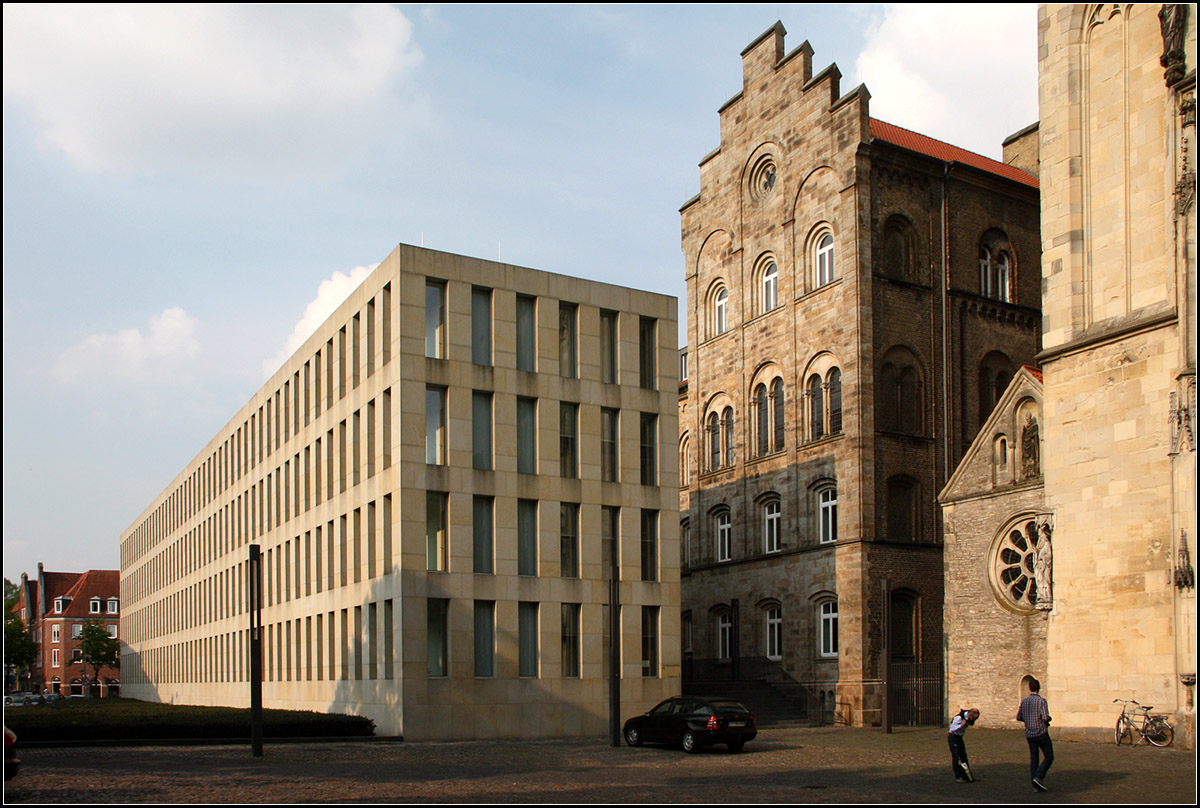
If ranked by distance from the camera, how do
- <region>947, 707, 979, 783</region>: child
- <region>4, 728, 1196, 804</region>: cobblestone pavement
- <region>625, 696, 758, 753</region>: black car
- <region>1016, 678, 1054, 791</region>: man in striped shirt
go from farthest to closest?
<region>625, 696, 758, 753</region>: black car
<region>947, 707, 979, 783</region>: child
<region>1016, 678, 1054, 791</region>: man in striped shirt
<region>4, 728, 1196, 804</region>: cobblestone pavement

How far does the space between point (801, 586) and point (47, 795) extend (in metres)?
28.2

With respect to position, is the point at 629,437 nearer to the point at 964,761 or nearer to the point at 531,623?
the point at 531,623

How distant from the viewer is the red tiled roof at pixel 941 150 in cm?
4478

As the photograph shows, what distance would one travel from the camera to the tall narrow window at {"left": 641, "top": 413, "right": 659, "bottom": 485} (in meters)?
37.3

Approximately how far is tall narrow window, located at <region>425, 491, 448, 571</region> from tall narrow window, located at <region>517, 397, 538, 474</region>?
2733mm

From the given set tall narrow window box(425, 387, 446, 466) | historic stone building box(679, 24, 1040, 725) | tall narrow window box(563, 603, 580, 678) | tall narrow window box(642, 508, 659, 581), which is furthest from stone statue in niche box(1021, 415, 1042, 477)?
tall narrow window box(425, 387, 446, 466)

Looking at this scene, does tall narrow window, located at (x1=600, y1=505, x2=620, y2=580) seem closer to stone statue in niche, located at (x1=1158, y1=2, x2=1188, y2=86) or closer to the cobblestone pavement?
the cobblestone pavement

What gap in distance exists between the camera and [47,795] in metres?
17.7

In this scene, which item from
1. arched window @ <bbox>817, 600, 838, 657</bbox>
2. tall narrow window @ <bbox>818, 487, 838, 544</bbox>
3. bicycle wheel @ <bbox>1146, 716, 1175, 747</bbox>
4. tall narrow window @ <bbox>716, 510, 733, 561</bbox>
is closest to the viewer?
bicycle wheel @ <bbox>1146, 716, 1175, 747</bbox>

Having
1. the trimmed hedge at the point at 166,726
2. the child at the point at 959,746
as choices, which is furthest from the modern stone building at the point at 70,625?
the child at the point at 959,746

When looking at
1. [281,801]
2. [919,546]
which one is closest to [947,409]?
[919,546]

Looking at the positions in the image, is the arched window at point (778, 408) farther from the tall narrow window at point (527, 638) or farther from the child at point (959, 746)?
the child at point (959, 746)

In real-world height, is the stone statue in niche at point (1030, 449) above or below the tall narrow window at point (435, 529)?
above

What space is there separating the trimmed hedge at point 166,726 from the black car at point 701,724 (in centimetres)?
873
